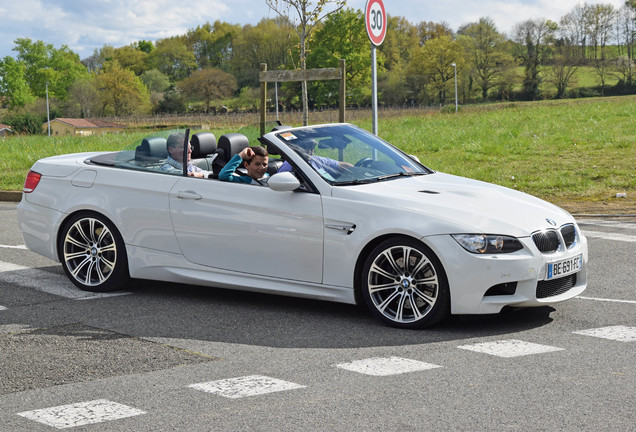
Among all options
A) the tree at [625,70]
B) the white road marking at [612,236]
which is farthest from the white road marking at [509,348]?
the tree at [625,70]

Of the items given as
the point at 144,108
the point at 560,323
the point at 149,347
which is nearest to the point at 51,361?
the point at 149,347

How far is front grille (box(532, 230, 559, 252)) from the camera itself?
6016 mm

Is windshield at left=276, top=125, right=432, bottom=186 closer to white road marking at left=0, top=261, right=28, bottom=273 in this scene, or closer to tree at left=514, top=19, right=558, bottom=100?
white road marking at left=0, top=261, right=28, bottom=273

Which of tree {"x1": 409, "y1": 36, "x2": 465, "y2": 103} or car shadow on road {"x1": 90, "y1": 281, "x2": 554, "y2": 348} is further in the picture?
tree {"x1": 409, "y1": 36, "x2": 465, "y2": 103}

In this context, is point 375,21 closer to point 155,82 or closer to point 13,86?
point 13,86

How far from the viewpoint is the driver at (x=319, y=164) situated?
6781 mm

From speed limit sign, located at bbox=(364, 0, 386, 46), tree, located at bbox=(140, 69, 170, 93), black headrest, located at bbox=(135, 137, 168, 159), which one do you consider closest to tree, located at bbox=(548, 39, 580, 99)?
tree, located at bbox=(140, 69, 170, 93)

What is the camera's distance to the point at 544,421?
13.4ft

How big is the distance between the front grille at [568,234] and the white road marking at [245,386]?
8.33ft

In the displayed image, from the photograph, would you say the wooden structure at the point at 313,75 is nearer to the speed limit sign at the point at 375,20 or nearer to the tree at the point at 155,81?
the speed limit sign at the point at 375,20

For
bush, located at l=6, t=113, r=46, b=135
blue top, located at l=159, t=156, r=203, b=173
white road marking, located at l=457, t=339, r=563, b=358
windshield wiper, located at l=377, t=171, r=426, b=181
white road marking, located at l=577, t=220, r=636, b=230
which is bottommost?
white road marking, located at l=457, t=339, r=563, b=358

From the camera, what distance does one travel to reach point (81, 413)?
174 inches

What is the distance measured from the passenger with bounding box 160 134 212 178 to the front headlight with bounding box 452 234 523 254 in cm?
245

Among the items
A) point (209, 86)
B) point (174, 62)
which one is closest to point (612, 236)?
point (209, 86)
